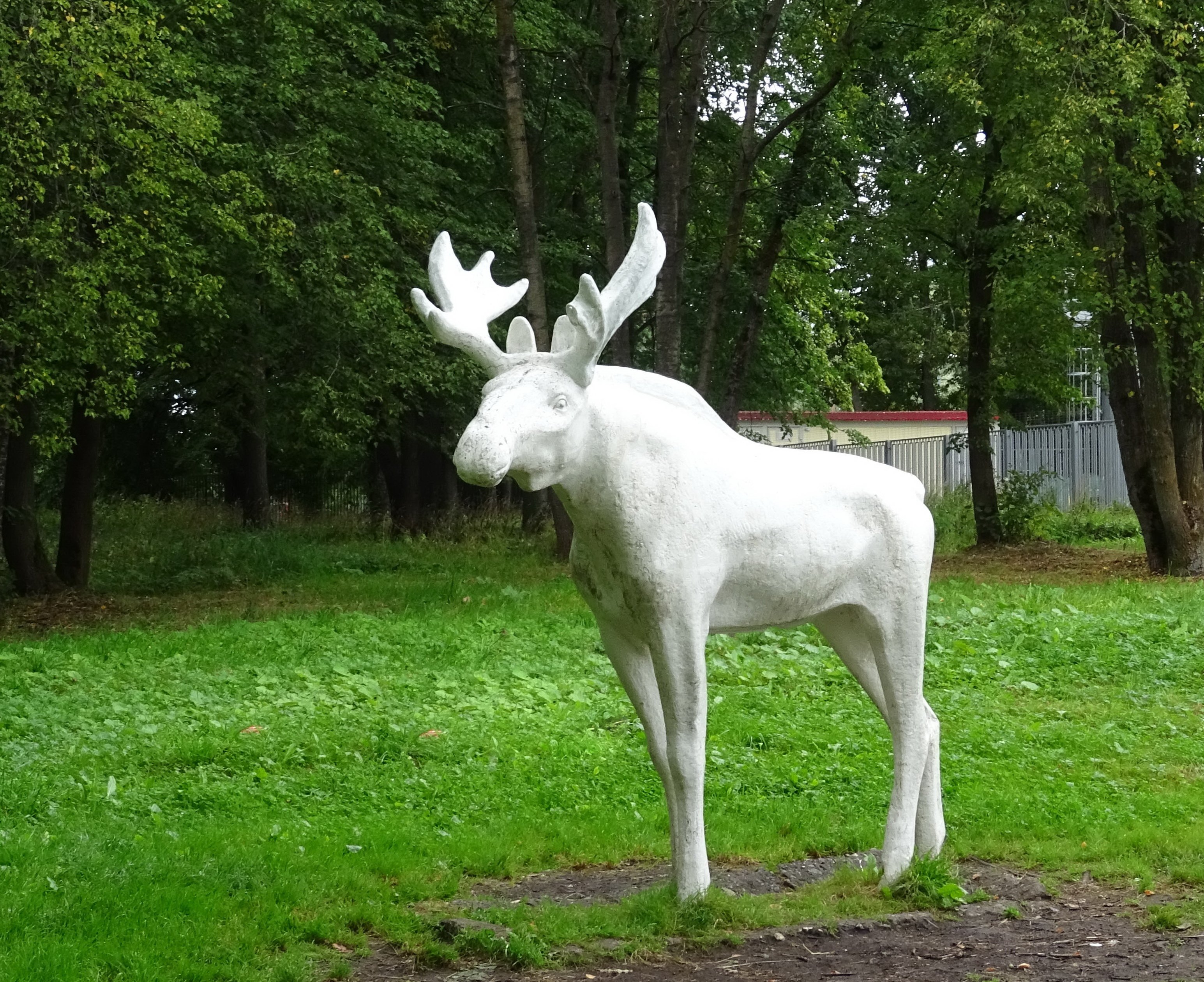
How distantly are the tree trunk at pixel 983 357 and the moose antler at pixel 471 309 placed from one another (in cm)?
1686

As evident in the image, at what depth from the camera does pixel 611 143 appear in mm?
17781

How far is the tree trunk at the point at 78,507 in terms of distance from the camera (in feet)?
57.5

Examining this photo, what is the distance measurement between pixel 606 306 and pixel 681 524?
35.8 inches

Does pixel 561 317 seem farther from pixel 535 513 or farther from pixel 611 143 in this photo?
pixel 535 513

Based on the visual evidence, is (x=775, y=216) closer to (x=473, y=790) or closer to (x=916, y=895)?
(x=473, y=790)

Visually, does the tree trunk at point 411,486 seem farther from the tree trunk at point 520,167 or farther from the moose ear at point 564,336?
the moose ear at point 564,336

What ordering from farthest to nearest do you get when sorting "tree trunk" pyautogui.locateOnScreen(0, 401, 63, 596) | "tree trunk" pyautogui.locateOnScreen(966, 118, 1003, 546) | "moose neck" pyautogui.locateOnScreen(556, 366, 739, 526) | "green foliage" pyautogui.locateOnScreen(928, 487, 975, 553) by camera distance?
"green foliage" pyautogui.locateOnScreen(928, 487, 975, 553) < "tree trunk" pyautogui.locateOnScreen(966, 118, 1003, 546) < "tree trunk" pyautogui.locateOnScreen(0, 401, 63, 596) < "moose neck" pyautogui.locateOnScreen(556, 366, 739, 526)

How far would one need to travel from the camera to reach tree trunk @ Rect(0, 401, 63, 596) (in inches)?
642

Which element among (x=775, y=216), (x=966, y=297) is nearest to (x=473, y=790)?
(x=775, y=216)

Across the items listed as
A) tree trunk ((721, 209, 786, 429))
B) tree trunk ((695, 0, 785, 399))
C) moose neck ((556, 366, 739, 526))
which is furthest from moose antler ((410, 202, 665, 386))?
tree trunk ((721, 209, 786, 429))

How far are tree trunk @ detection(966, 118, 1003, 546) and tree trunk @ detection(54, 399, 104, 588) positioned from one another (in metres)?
12.9

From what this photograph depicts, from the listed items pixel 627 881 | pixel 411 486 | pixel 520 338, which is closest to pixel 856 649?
pixel 627 881

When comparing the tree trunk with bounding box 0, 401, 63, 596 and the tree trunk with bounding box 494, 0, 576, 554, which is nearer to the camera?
the tree trunk with bounding box 0, 401, 63, 596

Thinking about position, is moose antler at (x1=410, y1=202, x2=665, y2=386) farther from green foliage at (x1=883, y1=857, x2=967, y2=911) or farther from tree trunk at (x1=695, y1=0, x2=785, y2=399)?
tree trunk at (x1=695, y1=0, x2=785, y2=399)
